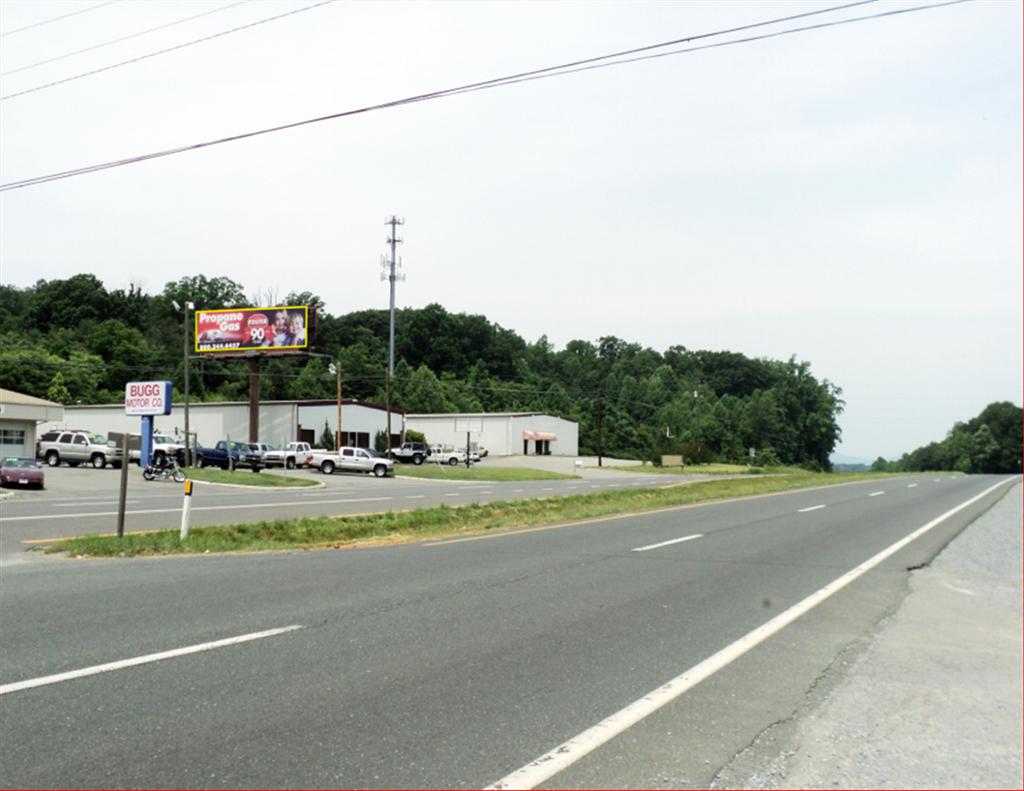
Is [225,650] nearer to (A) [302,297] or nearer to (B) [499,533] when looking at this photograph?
(B) [499,533]

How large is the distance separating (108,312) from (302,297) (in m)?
32.2

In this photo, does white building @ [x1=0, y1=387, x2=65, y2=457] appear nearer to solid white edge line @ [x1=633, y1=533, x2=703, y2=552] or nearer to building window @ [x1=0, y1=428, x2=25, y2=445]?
building window @ [x1=0, y1=428, x2=25, y2=445]

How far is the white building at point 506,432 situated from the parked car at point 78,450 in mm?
42274

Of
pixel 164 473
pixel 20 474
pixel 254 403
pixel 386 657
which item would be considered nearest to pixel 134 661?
pixel 386 657

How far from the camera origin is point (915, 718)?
6.30 metres

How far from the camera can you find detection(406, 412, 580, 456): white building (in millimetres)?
91625

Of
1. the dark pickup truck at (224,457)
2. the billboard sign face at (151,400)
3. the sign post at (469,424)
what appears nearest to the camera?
the billboard sign face at (151,400)

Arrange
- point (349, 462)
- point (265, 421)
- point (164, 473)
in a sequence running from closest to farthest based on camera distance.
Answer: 1. point (164, 473)
2. point (349, 462)
3. point (265, 421)

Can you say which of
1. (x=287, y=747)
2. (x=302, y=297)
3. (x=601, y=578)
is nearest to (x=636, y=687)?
(x=287, y=747)

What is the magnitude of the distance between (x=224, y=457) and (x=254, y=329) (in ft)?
50.9

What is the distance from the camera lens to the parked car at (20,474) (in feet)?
109

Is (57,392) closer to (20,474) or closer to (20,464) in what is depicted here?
(20,464)

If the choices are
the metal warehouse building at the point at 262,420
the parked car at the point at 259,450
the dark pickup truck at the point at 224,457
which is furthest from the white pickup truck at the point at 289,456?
the metal warehouse building at the point at 262,420

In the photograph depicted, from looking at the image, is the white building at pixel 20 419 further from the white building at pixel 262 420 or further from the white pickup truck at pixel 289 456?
the white building at pixel 262 420
